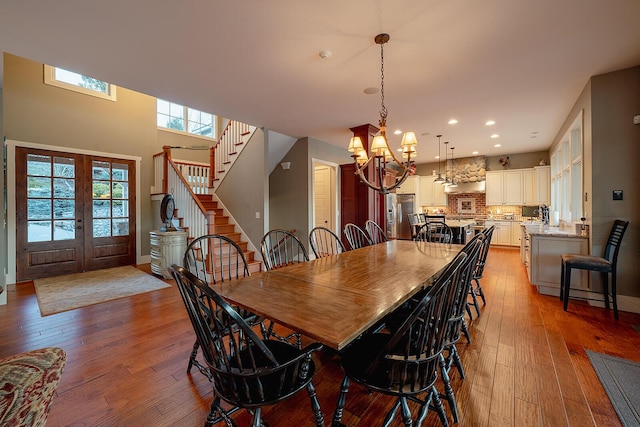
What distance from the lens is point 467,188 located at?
26.5ft

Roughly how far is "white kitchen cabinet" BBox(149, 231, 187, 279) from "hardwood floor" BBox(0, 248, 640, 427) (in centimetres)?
127

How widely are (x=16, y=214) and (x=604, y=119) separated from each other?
8478mm

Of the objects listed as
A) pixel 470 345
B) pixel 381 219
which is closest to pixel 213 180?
pixel 381 219

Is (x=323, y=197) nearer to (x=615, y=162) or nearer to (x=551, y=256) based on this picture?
(x=551, y=256)

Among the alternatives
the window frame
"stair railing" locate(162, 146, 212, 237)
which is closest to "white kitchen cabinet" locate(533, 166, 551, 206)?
"stair railing" locate(162, 146, 212, 237)

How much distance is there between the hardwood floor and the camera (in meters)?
1.57

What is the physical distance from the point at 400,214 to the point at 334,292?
6874 mm

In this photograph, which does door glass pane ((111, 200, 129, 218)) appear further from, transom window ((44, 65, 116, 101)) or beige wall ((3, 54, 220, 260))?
transom window ((44, 65, 116, 101))

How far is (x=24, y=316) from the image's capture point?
119 inches

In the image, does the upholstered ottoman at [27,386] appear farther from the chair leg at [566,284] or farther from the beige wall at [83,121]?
the beige wall at [83,121]

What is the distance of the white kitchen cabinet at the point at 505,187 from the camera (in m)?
7.45

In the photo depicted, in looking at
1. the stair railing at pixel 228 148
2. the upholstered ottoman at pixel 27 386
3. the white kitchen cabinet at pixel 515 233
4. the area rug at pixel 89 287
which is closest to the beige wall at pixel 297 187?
the stair railing at pixel 228 148

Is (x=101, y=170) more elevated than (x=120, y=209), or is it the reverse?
(x=101, y=170)

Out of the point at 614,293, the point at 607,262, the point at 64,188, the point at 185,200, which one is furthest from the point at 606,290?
the point at 64,188
